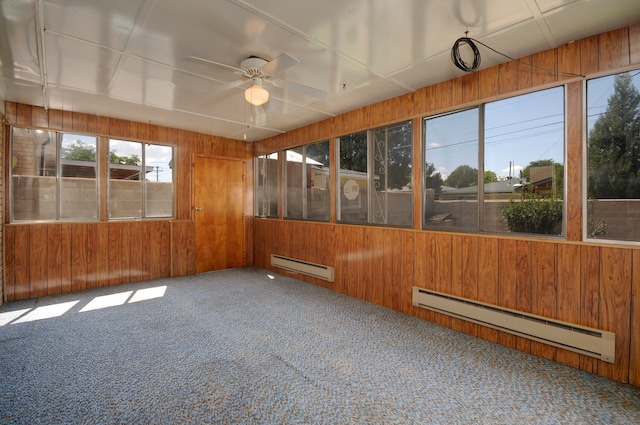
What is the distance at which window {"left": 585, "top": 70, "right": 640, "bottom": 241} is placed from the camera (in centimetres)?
221

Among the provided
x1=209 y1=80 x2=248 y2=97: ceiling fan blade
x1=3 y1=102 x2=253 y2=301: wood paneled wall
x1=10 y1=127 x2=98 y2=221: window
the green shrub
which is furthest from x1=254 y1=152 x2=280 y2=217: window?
the green shrub

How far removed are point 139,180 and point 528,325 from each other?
545 cm

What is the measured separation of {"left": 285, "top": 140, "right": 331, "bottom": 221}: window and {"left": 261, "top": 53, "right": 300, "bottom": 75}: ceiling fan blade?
217 centimetres

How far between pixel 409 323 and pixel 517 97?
2.43m

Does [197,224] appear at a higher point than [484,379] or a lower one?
higher

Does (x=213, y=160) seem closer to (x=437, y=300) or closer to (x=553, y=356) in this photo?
(x=437, y=300)

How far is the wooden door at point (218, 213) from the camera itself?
5484 mm

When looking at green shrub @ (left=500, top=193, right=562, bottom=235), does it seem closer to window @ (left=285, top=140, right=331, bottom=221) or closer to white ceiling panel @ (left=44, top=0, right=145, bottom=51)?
window @ (left=285, top=140, right=331, bottom=221)

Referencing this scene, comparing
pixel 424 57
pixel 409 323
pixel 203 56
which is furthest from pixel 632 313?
pixel 203 56

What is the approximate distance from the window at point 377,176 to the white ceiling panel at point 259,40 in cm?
56

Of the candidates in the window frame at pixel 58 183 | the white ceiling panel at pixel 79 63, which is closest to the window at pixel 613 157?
the white ceiling panel at pixel 79 63

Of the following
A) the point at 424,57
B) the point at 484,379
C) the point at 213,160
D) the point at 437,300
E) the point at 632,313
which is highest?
the point at 424,57

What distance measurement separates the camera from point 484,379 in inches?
86.7

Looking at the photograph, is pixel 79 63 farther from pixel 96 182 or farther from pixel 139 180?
pixel 139 180
